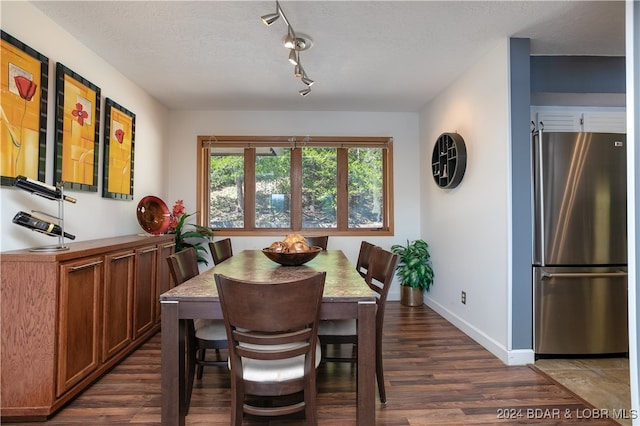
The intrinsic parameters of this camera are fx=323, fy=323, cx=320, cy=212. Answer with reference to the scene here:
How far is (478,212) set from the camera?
293 centimetres

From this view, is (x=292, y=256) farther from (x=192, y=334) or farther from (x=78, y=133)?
(x=78, y=133)

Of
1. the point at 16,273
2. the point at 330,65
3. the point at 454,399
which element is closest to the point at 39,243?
the point at 16,273

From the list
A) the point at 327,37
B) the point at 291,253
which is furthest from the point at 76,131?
the point at 327,37

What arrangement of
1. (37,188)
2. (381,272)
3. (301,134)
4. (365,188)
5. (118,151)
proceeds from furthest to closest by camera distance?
(365,188)
(301,134)
(118,151)
(381,272)
(37,188)

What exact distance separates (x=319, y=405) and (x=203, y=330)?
830 mm

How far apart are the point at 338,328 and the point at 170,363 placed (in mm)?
932

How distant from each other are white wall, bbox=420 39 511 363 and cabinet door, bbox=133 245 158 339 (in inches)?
117

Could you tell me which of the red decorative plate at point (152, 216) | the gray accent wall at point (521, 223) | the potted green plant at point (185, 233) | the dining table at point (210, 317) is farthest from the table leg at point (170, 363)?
the gray accent wall at point (521, 223)

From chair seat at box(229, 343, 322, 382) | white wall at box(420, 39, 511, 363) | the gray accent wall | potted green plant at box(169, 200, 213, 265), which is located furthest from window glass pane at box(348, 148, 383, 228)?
chair seat at box(229, 343, 322, 382)

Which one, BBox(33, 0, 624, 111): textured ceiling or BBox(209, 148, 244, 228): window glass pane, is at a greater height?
BBox(33, 0, 624, 111): textured ceiling

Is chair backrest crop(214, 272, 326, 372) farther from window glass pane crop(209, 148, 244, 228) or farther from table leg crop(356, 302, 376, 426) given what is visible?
window glass pane crop(209, 148, 244, 228)

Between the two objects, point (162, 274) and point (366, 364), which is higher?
point (162, 274)

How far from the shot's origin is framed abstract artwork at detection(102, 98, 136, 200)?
2.86 metres

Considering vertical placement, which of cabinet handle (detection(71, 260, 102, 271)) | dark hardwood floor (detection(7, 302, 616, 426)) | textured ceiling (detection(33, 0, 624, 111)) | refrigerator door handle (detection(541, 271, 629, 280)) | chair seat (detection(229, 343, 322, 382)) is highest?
textured ceiling (detection(33, 0, 624, 111))
